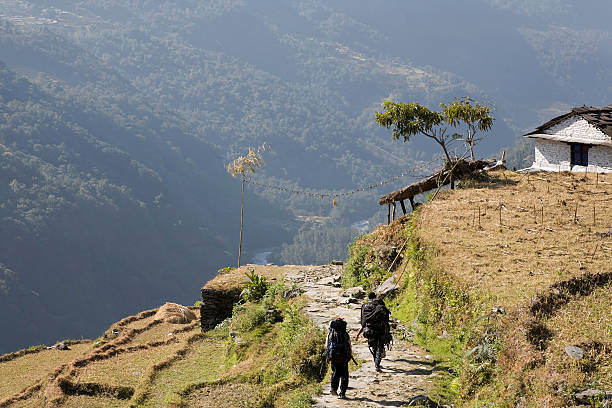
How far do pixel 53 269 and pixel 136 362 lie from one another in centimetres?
15285

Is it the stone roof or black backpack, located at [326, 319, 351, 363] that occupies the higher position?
the stone roof

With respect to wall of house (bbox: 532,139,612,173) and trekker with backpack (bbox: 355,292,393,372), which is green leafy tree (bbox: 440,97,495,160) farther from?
trekker with backpack (bbox: 355,292,393,372)

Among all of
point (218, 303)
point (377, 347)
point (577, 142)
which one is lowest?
point (218, 303)

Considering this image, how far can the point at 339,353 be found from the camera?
11562 mm

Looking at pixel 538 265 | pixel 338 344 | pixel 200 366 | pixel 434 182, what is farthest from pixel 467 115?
pixel 338 344

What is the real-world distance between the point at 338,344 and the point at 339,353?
16cm

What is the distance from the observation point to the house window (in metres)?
32.2

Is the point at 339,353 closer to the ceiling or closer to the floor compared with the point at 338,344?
closer to the floor

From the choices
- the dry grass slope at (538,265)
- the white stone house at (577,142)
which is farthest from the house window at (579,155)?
the dry grass slope at (538,265)

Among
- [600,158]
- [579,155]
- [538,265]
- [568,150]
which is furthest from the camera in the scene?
[568,150]

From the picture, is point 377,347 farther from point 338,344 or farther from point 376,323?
point 338,344

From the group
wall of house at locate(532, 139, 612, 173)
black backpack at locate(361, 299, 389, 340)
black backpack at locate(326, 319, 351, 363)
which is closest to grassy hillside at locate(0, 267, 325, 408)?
black backpack at locate(326, 319, 351, 363)

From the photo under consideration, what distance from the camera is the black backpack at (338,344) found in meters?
11.6

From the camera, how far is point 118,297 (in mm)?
172125
